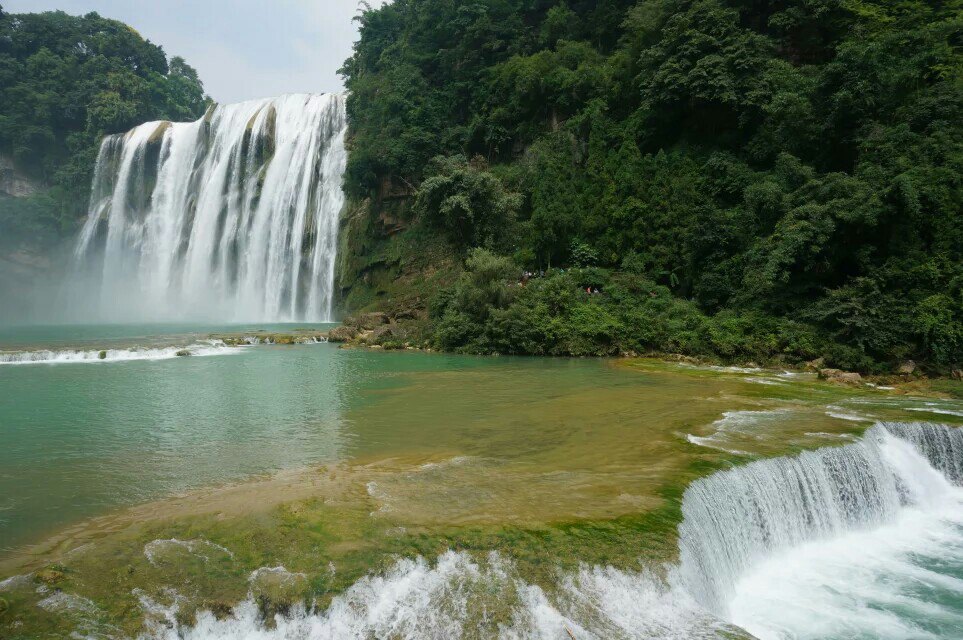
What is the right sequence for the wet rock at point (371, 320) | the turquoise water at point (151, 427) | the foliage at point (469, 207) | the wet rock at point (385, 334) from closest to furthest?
the turquoise water at point (151, 427), the wet rock at point (385, 334), the foliage at point (469, 207), the wet rock at point (371, 320)

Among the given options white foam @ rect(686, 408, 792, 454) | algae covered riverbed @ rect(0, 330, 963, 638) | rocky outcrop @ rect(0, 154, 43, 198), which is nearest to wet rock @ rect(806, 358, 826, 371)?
algae covered riverbed @ rect(0, 330, 963, 638)

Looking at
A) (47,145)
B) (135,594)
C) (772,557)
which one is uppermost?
(47,145)

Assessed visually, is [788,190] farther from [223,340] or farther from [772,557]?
[223,340]

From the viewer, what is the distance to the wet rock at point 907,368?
43.7 ft

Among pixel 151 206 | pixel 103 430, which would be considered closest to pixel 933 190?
pixel 103 430

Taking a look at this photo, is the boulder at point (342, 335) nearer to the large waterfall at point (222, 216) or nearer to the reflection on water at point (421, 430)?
the reflection on water at point (421, 430)

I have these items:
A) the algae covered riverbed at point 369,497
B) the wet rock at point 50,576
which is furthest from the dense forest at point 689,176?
the wet rock at point 50,576

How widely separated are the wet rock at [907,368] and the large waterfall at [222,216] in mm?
29331

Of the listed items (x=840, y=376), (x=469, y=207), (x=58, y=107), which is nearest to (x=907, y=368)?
(x=840, y=376)

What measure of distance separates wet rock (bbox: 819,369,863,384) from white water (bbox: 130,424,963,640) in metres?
4.42

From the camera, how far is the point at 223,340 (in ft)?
71.9

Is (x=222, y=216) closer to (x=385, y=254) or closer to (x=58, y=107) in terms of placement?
(x=385, y=254)

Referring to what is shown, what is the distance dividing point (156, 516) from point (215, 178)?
4004 centimetres

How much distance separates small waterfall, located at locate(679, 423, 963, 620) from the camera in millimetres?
5605
